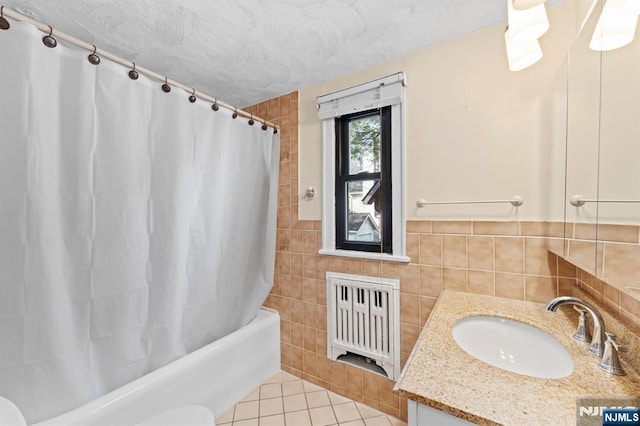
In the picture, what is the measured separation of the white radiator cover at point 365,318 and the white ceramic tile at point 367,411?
0.27m

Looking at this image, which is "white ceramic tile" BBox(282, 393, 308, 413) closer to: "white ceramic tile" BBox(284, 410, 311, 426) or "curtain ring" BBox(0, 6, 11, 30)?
"white ceramic tile" BBox(284, 410, 311, 426)

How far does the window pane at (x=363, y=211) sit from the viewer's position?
1749 mm

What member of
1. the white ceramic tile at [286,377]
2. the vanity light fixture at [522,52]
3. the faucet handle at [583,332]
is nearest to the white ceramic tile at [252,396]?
the white ceramic tile at [286,377]

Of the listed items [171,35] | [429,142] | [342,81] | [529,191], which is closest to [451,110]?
[429,142]

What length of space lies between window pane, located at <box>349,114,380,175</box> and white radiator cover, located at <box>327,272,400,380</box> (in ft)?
2.46

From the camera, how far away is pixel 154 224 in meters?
1.33

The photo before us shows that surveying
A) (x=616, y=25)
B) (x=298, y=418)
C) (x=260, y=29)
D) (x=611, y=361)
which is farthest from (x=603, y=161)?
(x=298, y=418)

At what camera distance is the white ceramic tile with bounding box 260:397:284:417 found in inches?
65.7

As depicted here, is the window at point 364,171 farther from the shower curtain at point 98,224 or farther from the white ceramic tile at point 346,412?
the white ceramic tile at point 346,412

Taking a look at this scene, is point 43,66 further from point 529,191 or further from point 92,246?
point 529,191

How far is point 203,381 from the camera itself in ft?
5.02

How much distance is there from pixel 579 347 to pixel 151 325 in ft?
5.91

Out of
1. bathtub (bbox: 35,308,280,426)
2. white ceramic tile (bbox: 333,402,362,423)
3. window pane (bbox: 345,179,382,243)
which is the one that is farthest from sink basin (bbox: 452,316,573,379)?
bathtub (bbox: 35,308,280,426)

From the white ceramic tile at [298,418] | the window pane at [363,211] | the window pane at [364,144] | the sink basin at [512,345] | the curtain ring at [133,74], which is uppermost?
the curtain ring at [133,74]
